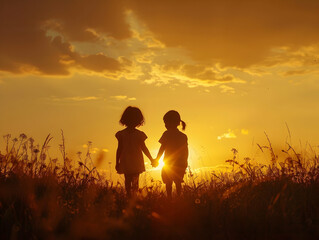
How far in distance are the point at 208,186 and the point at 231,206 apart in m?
2.10

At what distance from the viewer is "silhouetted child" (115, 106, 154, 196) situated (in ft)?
29.0

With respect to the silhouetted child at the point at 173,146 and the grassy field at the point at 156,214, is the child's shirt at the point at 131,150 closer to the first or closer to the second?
the silhouetted child at the point at 173,146

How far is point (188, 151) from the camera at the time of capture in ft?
31.6

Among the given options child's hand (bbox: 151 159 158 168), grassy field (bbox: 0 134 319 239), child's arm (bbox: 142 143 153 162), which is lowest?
grassy field (bbox: 0 134 319 239)

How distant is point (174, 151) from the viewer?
9352mm

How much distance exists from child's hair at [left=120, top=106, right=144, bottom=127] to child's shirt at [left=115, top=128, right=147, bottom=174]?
136 millimetres

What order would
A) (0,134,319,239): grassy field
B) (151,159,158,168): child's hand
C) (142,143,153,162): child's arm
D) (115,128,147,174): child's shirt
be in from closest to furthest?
(0,134,319,239): grassy field
(115,128,147,174): child's shirt
(151,159,158,168): child's hand
(142,143,153,162): child's arm

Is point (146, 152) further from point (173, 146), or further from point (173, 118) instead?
point (173, 118)

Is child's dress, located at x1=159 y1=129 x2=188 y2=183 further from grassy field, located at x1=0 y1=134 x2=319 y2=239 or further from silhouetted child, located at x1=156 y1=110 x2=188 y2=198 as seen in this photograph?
grassy field, located at x1=0 y1=134 x2=319 y2=239

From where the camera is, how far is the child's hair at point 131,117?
897cm

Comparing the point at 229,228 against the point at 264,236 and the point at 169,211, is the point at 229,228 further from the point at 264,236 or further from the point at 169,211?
the point at 169,211

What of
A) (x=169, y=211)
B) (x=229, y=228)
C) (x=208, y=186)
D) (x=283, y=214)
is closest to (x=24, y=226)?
(x=169, y=211)

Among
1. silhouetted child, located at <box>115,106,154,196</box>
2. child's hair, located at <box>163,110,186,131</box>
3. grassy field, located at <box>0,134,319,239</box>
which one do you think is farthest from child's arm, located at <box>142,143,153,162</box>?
grassy field, located at <box>0,134,319,239</box>

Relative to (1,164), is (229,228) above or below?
below
